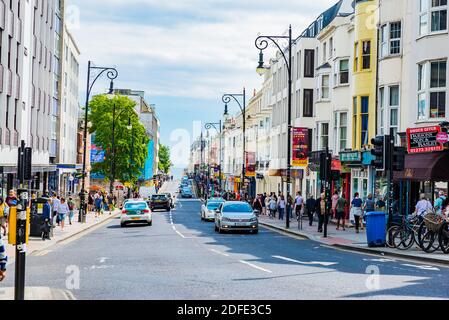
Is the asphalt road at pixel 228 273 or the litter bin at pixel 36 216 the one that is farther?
the litter bin at pixel 36 216

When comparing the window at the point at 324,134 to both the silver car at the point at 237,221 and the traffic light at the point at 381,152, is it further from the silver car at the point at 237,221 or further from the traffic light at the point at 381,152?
the traffic light at the point at 381,152

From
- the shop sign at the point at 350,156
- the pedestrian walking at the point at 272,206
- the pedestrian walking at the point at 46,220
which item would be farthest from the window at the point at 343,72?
the pedestrian walking at the point at 46,220

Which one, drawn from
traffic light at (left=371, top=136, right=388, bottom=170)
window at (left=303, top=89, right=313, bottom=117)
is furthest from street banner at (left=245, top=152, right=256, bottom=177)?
traffic light at (left=371, top=136, right=388, bottom=170)

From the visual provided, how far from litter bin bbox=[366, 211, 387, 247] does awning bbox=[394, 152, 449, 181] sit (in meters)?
4.74

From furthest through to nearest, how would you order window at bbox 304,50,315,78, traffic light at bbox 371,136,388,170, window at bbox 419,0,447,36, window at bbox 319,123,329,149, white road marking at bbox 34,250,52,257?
window at bbox 304,50,315,78
window at bbox 319,123,329,149
window at bbox 419,0,447,36
traffic light at bbox 371,136,388,170
white road marking at bbox 34,250,52,257

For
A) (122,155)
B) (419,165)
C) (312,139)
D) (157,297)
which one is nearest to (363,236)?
(419,165)

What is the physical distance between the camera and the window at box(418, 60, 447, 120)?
2869cm

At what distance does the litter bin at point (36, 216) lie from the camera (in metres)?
27.7

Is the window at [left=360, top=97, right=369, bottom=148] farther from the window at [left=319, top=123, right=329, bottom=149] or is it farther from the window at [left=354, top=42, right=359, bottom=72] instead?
the window at [left=319, top=123, right=329, bottom=149]

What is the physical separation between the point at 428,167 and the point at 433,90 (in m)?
3.45

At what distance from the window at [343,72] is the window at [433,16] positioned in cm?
1076

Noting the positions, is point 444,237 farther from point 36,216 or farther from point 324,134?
point 324,134

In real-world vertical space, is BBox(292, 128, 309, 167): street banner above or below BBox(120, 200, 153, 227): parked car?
above

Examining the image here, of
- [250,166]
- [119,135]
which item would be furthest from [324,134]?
[119,135]
